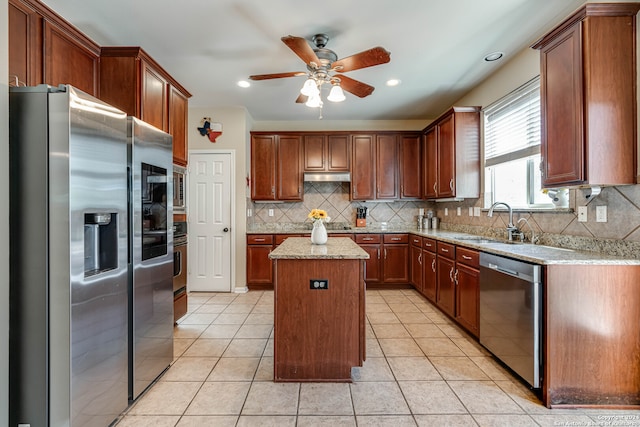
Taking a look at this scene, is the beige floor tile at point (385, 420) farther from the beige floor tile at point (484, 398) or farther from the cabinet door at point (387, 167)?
the cabinet door at point (387, 167)

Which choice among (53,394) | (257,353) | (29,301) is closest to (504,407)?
(257,353)

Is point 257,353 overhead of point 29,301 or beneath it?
beneath

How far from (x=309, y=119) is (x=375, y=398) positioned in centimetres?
406

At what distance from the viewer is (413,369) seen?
2.24 meters

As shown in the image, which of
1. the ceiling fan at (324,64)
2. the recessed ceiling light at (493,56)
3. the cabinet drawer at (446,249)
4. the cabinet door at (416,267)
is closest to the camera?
the ceiling fan at (324,64)

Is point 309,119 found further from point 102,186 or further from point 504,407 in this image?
point 504,407

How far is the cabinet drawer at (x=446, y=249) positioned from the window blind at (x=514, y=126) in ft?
3.52

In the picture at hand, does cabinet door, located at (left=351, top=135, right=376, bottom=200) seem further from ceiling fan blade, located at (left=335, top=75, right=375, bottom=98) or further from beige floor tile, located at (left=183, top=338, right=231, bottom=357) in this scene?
beige floor tile, located at (left=183, top=338, right=231, bottom=357)

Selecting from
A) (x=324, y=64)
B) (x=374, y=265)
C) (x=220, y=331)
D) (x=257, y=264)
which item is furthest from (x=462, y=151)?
(x=220, y=331)

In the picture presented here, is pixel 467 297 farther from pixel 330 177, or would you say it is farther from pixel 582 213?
pixel 330 177

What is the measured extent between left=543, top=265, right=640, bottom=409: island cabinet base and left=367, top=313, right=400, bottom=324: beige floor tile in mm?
1532

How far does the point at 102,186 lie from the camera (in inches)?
60.0

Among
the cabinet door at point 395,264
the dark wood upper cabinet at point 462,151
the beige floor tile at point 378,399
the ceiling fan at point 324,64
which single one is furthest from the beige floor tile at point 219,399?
the dark wood upper cabinet at point 462,151

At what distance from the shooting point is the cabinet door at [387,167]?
472 cm
